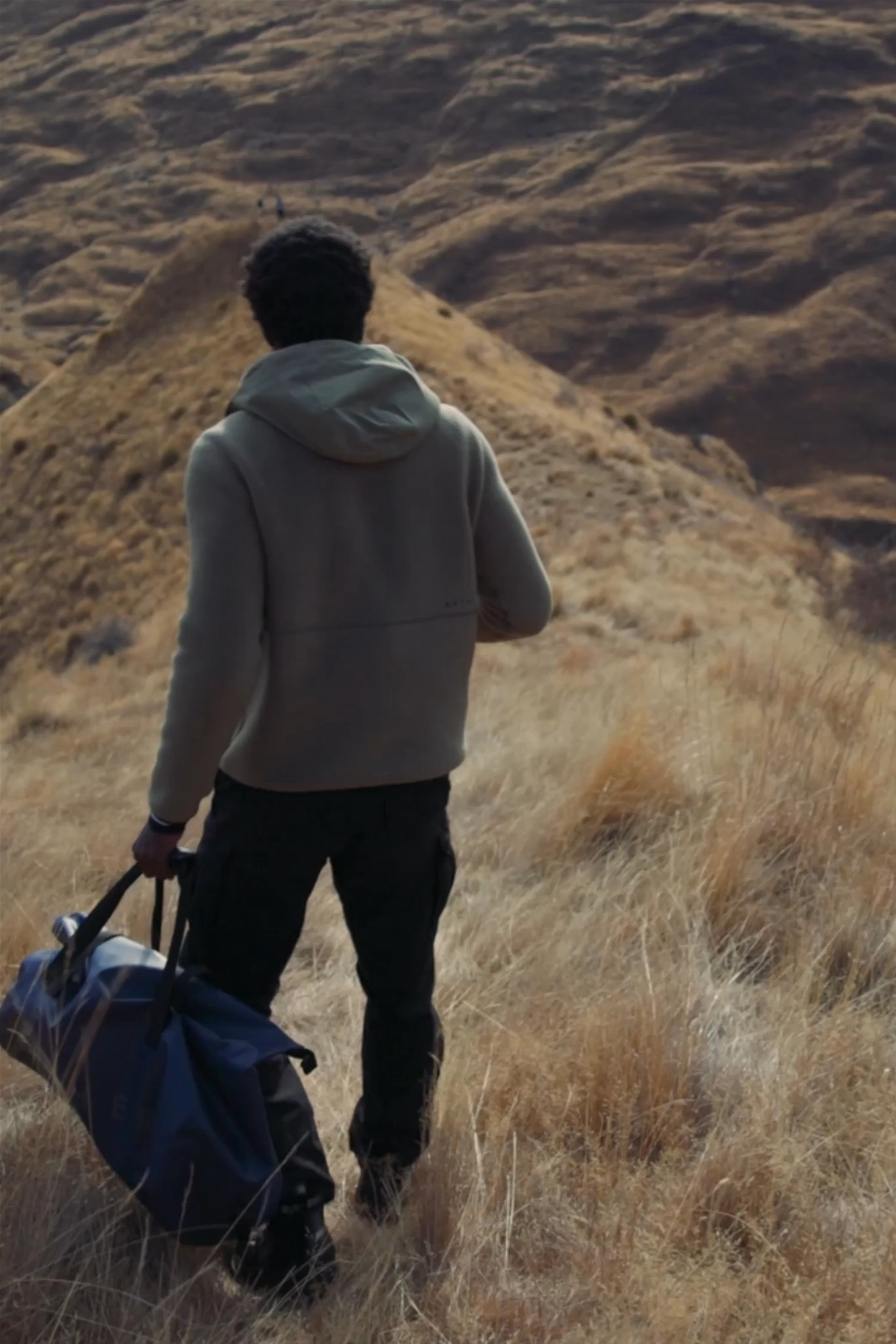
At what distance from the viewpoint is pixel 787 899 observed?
4.18 meters

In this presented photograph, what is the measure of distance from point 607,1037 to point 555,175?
207ft

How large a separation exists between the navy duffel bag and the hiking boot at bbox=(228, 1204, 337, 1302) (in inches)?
2.5

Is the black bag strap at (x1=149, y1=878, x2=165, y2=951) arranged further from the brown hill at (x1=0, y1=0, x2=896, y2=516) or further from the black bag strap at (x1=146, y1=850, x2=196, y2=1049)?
the brown hill at (x1=0, y1=0, x2=896, y2=516)

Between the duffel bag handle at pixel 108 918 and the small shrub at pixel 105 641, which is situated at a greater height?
the duffel bag handle at pixel 108 918

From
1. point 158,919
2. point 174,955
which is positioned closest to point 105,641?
point 158,919

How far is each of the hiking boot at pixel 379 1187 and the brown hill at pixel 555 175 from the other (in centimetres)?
3763

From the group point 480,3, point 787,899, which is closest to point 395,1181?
point 787,899

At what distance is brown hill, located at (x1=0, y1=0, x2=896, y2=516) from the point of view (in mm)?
48312

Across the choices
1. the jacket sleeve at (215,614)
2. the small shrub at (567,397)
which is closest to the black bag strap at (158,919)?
the jacket sleeve at (215,614)

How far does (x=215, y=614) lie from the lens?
219cm

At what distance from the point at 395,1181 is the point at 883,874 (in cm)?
205

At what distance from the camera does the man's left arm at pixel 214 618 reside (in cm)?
219

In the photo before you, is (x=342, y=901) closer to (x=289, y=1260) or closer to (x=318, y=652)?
(x=318, y=652)

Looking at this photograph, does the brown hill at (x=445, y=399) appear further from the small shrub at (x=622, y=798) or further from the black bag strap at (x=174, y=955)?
the black bag strap at (x=174, y=955)
